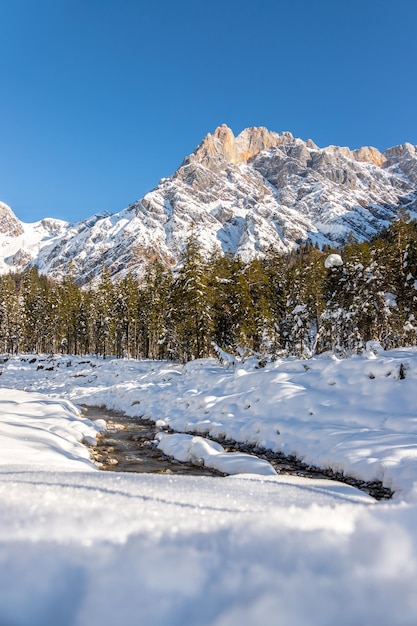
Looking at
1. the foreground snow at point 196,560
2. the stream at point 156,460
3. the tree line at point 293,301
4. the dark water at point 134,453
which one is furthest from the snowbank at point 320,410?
the foreground snow at point 196,560

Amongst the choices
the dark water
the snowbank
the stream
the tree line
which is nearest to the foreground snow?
the snowbank

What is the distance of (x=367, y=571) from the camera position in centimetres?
113

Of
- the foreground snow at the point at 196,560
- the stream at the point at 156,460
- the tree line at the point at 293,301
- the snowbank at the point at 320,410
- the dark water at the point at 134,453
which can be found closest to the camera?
the foreground snow at the point at 196,560

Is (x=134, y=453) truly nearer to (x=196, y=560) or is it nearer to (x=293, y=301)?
(x=196, y=560)

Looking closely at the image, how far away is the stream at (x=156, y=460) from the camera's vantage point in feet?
23.1

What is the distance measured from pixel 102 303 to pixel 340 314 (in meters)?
35.9

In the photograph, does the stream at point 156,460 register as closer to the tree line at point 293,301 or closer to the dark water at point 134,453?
the dark water at point 134,453

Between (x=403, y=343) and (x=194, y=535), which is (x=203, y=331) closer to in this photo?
(x=403, y=343)

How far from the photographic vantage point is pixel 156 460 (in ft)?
29.5

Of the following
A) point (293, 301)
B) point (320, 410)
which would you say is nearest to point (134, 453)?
point (320, 410)

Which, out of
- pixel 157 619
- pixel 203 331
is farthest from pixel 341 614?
pixel 203 331

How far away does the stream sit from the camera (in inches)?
278

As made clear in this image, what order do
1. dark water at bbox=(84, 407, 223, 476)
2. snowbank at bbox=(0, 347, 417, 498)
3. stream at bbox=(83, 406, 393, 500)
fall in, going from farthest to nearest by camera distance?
dark water at bbox=(84, 407, 223, 476)
snowbank at bbox=(0, 347, 417, 498)
stream at bbox=(83, 406, 393, 500)

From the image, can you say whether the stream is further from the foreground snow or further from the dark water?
the foreground snow
